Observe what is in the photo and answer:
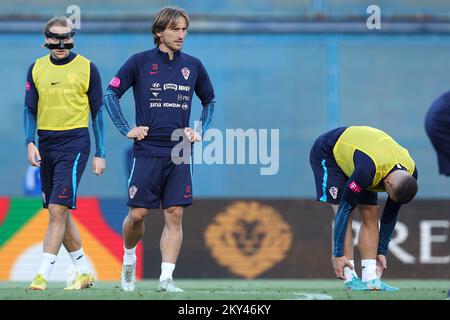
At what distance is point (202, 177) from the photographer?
18953 millimetres

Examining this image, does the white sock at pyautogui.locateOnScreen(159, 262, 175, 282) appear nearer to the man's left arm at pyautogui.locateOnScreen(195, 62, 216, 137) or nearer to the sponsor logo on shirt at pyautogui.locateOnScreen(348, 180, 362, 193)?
the man's left arm at pyautogui.locateOnScreen(195, 62, 216, 137)

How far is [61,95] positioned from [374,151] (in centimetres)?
268

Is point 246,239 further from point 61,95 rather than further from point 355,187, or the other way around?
point 355,187

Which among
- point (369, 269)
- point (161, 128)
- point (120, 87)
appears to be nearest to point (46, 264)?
point (161, 128)

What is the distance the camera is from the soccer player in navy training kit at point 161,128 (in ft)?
30.4

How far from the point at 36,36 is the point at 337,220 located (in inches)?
467

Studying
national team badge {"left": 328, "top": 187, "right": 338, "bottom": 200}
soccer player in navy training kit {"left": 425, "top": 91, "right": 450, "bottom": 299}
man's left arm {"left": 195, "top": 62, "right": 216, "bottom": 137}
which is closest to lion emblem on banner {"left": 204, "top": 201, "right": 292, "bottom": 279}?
national team badge {"left": 328, "top": 187, "right": 338, "bottom": 200}

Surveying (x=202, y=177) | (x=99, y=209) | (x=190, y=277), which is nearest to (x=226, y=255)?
(x=190, y=277)

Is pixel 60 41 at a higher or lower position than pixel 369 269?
higher

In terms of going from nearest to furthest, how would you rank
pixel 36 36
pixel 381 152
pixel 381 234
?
pixel 381 152 < pixel 381 234 < pixel 36 36

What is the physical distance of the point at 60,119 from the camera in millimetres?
9688

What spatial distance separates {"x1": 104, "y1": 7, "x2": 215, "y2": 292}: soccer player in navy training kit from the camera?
365 inches

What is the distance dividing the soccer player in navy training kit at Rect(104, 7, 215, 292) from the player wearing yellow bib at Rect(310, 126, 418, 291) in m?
1.35

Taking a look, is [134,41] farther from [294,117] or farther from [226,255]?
[226,255]
